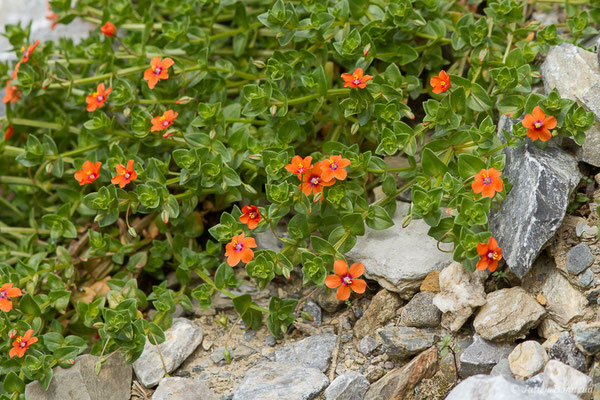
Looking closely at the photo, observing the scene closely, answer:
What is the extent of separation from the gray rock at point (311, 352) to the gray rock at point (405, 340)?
0.32 meters

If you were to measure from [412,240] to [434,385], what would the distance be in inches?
34.3

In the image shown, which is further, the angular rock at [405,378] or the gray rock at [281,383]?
the gray rock at [281,383]

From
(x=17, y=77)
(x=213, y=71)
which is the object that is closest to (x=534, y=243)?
(x=213, y=71)

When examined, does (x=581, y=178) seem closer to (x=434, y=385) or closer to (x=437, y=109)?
(x=437, y=109)

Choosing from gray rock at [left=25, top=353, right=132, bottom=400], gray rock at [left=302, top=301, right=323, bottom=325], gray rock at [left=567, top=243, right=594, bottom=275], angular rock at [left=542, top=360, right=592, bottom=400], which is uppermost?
gray rock at [left=567, top=243, right=594, bottom=275]

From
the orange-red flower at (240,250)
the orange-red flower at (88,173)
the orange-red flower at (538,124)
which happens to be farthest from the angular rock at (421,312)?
the orange-red flower at (88,173)

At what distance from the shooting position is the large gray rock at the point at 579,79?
140 inches

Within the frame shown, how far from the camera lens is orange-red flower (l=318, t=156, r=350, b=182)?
3463 millimetres

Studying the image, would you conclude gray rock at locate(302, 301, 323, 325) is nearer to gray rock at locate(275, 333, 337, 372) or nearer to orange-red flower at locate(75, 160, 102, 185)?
gray rock at locate(275, 333, 337, 372)

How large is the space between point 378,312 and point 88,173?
75.5 inches

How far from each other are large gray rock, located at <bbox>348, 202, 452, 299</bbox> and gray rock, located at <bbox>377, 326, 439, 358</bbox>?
0.25m

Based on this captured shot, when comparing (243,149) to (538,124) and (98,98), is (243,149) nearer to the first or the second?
(98,98)

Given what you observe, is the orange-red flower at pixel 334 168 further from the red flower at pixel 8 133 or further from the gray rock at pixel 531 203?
the red flower at pixel 8 133

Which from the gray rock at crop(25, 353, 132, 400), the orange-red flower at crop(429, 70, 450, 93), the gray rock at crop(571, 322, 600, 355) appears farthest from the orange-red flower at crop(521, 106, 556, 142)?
the gray rock at crop(25, 353, 132, 400)
